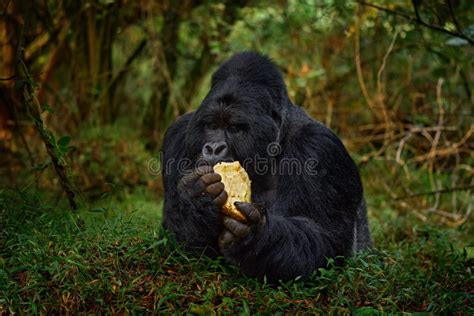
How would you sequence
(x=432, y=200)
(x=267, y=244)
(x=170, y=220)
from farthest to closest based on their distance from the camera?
(x=432, y=200) < (x=170, y=220) < (x=267, y=244)

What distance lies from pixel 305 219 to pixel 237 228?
64 cm

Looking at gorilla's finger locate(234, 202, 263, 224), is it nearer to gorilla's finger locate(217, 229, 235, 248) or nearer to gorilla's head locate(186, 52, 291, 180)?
gorilla's finger locate(217, 229, 235, 248)

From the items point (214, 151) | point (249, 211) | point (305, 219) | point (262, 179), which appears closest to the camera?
point (249, 211)

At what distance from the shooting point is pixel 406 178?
23.3ft

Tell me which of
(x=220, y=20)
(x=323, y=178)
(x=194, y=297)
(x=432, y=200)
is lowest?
(x=432, y=200)

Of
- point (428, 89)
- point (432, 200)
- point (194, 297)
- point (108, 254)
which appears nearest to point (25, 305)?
point (108, 254)

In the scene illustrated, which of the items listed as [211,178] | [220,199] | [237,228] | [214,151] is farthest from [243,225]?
[214,151]

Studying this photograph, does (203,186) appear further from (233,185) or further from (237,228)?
(237,228)

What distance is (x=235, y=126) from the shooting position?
11.4 ft

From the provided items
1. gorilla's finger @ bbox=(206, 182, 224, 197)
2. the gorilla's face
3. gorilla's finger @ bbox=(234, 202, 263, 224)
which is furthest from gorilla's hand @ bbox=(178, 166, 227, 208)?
the gorilla's face

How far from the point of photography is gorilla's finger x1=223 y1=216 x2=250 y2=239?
288cm

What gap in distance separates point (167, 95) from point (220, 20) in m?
1.34

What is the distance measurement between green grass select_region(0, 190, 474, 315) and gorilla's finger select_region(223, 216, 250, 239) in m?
0.31

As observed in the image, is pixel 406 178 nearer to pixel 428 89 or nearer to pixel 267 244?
pixel 428 89
